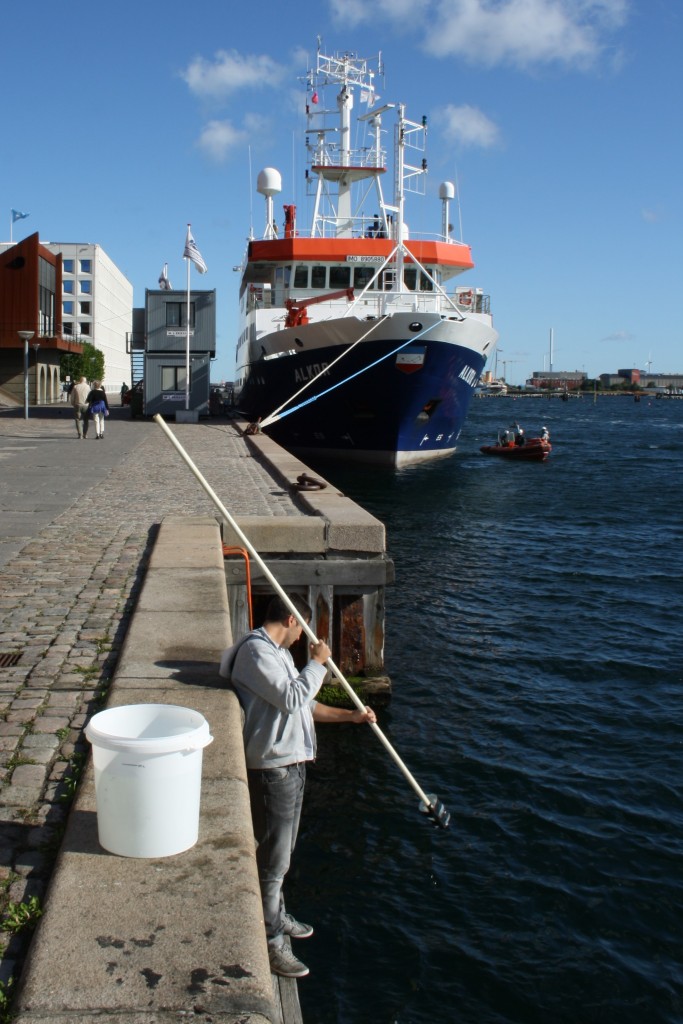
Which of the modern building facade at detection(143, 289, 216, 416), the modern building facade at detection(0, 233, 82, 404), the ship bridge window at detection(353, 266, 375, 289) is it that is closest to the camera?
the ship bridge window at detection(353, 266, 375, 289)

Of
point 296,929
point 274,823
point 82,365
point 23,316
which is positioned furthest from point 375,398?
point 82,365

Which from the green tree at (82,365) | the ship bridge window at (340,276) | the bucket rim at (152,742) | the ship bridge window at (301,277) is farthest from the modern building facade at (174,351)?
the bucket rim at (152,742)

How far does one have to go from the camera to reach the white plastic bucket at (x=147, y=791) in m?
3.85

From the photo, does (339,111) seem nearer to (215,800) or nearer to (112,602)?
(112,602)

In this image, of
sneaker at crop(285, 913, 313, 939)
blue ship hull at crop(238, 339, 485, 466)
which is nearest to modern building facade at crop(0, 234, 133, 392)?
blue ship hull at crop(238, 339, 485, 466)

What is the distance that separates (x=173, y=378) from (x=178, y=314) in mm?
2505

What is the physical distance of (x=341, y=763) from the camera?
29.1ft

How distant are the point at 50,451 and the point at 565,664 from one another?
14.6 meters

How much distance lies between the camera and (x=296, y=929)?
19.8 feet

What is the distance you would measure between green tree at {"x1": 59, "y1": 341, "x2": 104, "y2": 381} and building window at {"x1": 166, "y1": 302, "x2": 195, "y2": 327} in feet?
87.3

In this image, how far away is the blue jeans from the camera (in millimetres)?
5316

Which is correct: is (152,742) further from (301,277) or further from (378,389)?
(301,277)

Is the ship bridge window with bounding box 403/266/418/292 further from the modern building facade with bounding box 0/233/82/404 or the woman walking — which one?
the modern building facade with bounding box 0/233/82/404

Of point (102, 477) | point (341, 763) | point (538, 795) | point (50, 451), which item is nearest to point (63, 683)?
point (341, 763)
